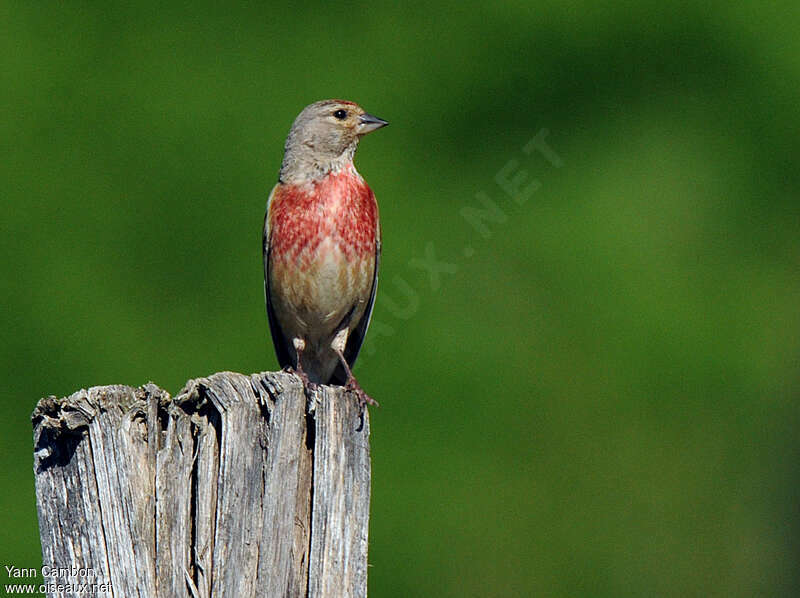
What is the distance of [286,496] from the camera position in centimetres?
310

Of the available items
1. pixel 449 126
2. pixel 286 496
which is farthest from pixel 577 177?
pixel 286 496

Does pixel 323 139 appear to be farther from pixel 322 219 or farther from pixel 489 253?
pixel 489 253

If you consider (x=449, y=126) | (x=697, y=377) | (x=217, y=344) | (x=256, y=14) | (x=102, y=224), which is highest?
(x=256, y=14)

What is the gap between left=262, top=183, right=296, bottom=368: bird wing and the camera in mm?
5660

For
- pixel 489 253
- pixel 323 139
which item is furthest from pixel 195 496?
pixel 489 253

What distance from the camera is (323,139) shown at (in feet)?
18.4

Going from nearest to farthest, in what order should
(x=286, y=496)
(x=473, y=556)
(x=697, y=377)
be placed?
(x=286, y=496) < (x=473, y=556) < (x=697, y=377)

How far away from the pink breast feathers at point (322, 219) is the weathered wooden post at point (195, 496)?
2.29 meters

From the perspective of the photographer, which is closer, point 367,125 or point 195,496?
Answer: point 195,496

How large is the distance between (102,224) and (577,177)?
3.06m

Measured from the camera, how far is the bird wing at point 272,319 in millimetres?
5660

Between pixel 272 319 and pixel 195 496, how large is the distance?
297 centimetres

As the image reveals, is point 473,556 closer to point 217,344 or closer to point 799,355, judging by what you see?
point 217,344

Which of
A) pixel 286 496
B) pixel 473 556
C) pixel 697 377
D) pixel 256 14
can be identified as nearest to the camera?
pixel 286 496
